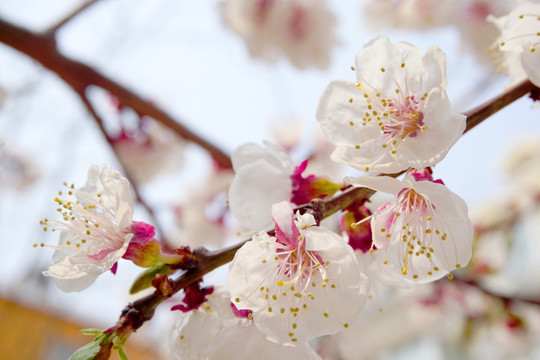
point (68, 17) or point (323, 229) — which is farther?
point (68, 17)

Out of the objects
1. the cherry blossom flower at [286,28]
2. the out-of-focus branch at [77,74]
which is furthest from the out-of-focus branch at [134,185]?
the cherry blossom flower at [286,28]

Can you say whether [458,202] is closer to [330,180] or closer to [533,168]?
[330,180]

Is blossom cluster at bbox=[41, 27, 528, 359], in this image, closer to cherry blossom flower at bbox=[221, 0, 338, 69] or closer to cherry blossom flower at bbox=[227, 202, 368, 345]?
cherry blossom flower at bbox=[227, 202, 368, 345]

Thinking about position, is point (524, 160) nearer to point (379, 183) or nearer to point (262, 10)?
point (262, 10)

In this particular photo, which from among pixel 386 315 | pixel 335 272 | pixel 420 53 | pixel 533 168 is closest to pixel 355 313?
pixel 335 272

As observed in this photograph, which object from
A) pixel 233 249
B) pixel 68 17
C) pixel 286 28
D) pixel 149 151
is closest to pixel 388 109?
pixel 233 249

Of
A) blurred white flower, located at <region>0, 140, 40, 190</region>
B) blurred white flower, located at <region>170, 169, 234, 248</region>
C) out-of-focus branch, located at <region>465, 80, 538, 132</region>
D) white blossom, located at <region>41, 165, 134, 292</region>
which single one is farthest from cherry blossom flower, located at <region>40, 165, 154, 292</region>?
blurred white flower, located at <region>0, 140, 40, 190</region>
